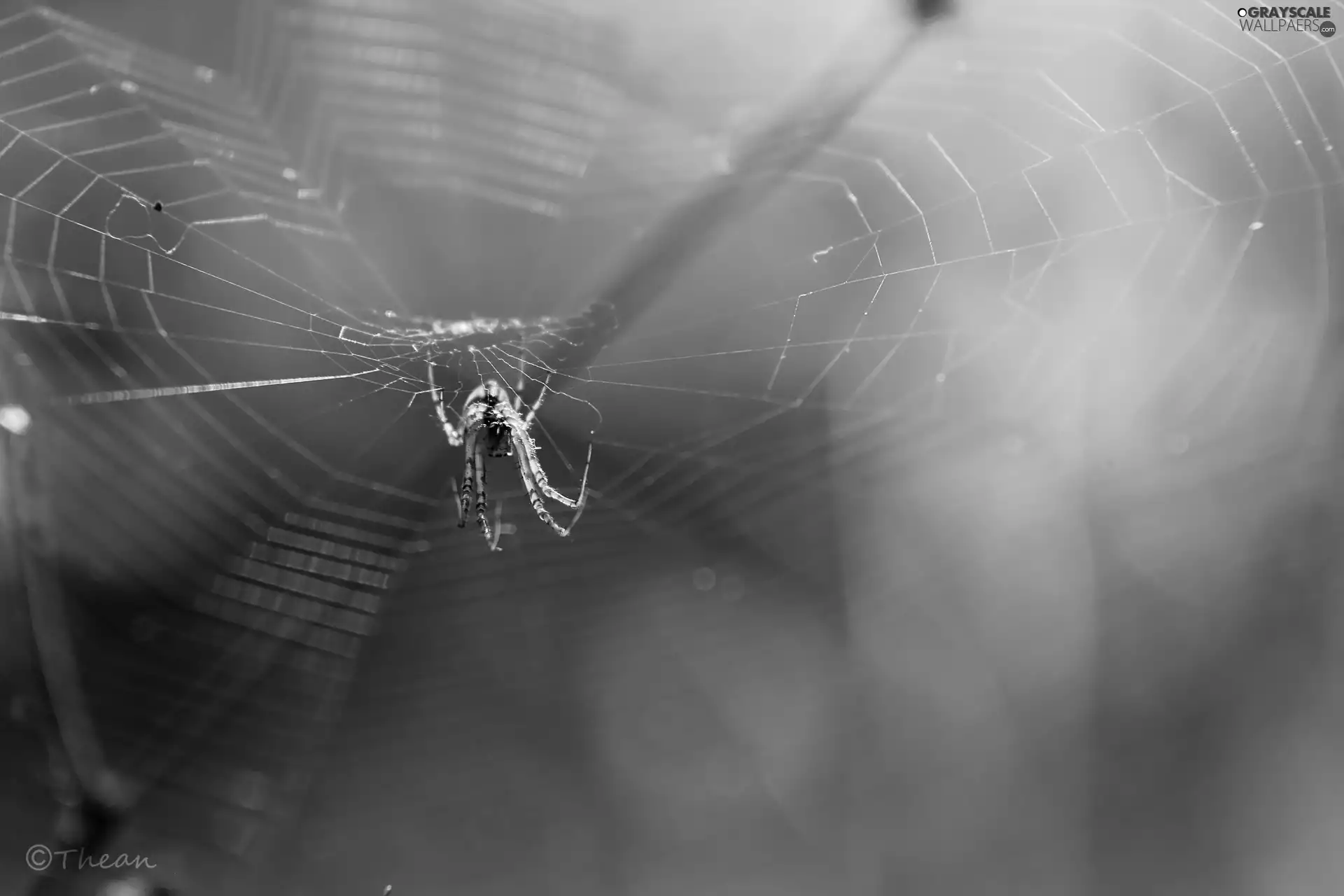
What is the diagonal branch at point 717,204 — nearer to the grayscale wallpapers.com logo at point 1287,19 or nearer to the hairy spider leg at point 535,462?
the hairy spider leg at point 535,462

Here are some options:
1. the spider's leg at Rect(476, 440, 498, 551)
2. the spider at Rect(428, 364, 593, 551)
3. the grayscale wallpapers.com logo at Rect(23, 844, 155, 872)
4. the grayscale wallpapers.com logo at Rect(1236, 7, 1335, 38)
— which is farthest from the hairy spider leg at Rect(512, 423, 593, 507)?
the grayscale wallpapers.com logo at Rect(1236, 7, 1335, 38)

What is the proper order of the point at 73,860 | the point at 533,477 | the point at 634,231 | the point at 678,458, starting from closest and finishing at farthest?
the point at 73,860 < the point at 533,477 < the point at 634,231 < the point at 678,458

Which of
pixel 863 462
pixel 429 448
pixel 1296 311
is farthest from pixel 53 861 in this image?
pixel 1296 311

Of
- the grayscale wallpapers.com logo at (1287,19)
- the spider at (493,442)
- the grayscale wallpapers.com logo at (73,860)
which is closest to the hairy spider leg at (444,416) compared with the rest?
the spider at (493,442)

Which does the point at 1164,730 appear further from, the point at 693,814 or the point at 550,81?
the point at 550,81

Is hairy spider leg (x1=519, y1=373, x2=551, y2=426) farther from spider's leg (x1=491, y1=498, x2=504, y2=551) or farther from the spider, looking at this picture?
spider's leg (x1=491, y1=498, x2=504, y2=551)

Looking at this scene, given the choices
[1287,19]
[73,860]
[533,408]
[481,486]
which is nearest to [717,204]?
[533,408]

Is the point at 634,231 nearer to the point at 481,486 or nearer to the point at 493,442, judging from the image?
the point at 493,442
